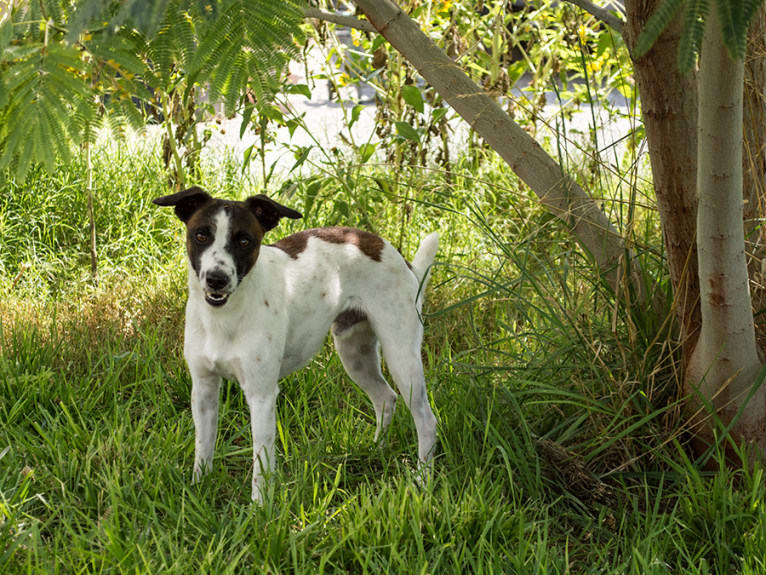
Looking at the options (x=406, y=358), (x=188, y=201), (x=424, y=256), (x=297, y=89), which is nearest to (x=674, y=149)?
(x=424, y=256)

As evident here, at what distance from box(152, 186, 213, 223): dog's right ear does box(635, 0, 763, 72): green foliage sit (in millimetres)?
1746

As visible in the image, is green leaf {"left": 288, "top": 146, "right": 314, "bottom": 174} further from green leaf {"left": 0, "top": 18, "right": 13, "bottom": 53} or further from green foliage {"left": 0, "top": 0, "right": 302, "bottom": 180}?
green leaf {"left": 0, "top": 18, "right": 13, "bottom": 53}

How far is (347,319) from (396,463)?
0.76 meters

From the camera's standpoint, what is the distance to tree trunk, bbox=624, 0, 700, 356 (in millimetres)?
3129

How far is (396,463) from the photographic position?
3.32 metres

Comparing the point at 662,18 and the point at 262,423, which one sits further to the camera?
the point at 262,423

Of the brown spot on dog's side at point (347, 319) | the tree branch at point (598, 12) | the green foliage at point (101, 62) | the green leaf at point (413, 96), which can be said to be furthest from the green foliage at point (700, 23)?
the green leaf at point (413, 96)

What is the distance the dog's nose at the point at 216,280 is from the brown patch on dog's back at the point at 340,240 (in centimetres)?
67

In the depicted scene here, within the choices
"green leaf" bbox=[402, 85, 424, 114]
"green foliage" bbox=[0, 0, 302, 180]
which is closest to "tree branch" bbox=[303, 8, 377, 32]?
"green foliage" bbox=[0, 0, 302, 180]

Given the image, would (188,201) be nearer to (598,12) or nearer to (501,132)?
(501,132)

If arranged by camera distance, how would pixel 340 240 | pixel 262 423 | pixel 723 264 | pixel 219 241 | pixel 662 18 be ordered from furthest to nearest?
pixel 340 240 < pixel 262 423 < pixel 219 241 < pixel 723 264 < pixel 662 18

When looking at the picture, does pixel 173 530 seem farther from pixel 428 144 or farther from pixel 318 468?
pixel 428 144

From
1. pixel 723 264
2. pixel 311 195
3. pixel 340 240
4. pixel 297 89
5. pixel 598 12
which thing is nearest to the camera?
pixel 723 264

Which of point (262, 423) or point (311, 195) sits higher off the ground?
point (311, 195)
